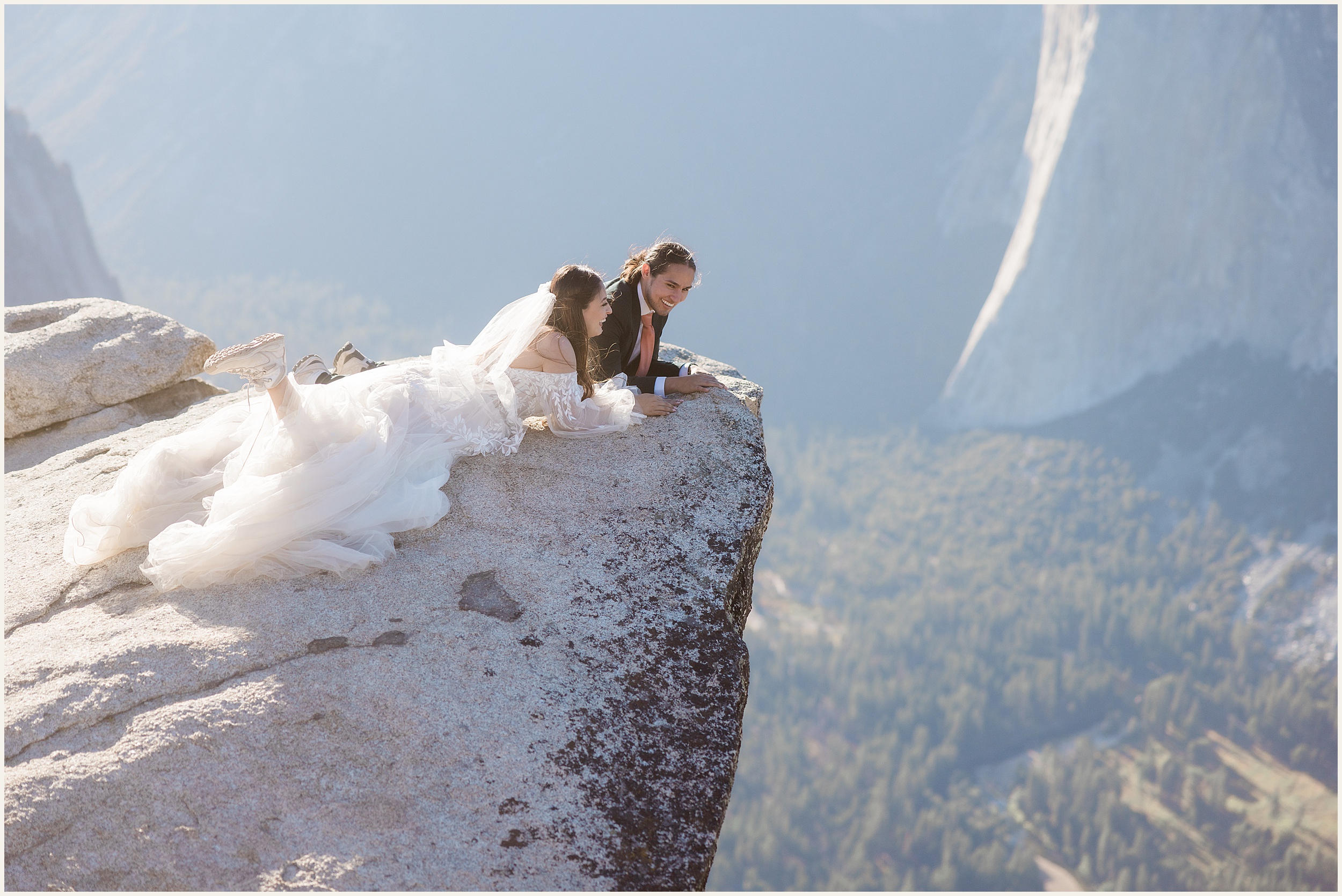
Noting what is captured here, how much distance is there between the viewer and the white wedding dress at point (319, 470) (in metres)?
3.59

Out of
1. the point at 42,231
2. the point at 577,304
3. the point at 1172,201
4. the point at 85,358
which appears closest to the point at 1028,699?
the point at 1172,201

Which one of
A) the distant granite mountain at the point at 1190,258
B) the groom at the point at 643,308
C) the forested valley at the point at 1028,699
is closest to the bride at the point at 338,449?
the groom at the point at 643,308

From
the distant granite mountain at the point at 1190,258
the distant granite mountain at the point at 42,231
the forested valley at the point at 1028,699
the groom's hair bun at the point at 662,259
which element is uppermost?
the distant granite mountain at the point at 1190,258

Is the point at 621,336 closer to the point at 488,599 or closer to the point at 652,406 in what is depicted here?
the point at 652,406

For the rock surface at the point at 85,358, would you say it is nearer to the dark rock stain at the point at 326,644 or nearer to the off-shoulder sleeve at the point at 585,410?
the off-shoulder sleeve at the point at 585,410

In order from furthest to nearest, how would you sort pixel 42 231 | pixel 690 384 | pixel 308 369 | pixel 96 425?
1. pixel 42 231
2. pixel 96 425
3. pixel 690 384
4. pixel 308 369

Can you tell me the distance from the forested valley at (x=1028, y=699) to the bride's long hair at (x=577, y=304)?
39.4 metres

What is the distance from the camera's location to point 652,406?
5098 millimetres

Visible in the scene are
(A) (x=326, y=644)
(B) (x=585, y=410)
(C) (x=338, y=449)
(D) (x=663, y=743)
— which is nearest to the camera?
(D) (x=663, y=743)

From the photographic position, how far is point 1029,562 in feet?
195

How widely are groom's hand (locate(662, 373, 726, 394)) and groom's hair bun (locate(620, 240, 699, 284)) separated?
0.71m

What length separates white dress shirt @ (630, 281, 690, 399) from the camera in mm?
5105

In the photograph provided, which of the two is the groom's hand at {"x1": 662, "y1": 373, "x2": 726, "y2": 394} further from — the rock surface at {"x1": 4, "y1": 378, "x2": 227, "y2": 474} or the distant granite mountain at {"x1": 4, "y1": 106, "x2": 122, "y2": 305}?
the distant granite mountain at {"x1": 4, "y1": 106, "x2": 122, "y2": 305}

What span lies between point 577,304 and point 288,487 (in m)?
1.72
